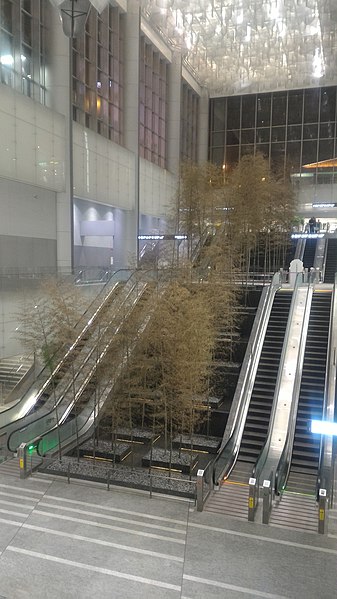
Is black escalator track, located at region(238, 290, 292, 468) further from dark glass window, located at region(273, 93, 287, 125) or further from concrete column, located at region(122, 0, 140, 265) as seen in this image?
dark glass window, located at region(273, 93, 287, 125)

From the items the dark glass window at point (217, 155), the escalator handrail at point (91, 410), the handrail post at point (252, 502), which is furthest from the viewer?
the dark glass window at point (217, 155)

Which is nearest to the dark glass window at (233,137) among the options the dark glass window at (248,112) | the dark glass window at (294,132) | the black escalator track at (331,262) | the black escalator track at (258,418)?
the dark glass window at (248,112)

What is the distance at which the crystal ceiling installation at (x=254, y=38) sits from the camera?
66.9 ft

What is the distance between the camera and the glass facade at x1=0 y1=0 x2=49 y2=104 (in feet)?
52.6

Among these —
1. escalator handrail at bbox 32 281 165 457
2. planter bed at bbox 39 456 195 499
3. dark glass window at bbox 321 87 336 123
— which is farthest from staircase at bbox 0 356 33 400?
dark glass window at bbox 321 87 336 123

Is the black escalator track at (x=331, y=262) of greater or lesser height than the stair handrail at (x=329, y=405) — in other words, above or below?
above

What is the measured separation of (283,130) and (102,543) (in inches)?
1270

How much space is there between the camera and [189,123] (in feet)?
109

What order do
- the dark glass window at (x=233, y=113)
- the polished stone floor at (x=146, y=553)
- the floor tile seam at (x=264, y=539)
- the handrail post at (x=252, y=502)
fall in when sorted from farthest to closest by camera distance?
1. the dark glass window at (x=233, y=113)
2. the handrail post at (x=252, y=502)
3. the floor tile seam at (x=264, y=539)
4. the polished stone floor at (x=146, y=553)

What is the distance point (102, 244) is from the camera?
2247 centimetres

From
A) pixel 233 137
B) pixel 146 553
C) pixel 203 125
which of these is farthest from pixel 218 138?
pixel 146 553

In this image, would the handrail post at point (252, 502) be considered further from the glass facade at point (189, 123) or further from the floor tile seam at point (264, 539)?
the glass facade at point (189, 123)

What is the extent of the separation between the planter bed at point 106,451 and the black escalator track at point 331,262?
38.8 feet

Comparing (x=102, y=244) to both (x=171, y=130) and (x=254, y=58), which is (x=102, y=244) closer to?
(x=171, y=130)
